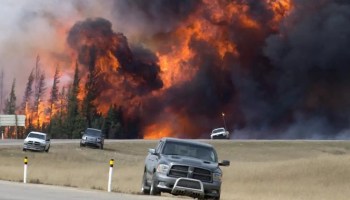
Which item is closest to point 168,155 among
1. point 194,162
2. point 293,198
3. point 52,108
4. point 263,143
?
point 194,162

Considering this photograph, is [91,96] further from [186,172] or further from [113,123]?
[186,172]

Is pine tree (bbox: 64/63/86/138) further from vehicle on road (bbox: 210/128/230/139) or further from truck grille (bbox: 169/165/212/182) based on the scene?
truck grille (bbox: 169/165/212/182)

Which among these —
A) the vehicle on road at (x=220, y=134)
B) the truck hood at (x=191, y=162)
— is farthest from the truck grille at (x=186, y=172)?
the vehicle on road at (x=220, y=134)

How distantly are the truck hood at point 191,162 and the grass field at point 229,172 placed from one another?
5.91 m

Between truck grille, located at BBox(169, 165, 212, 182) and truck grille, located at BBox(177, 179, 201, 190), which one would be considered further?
truck grille, located at BBox(169, 165, 212, 182)

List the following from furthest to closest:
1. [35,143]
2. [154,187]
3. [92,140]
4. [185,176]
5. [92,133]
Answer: [92,133] → [92,140] → [35,143] → [154,187] → [185,176]

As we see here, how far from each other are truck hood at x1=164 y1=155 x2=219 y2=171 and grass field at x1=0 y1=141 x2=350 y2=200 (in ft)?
19.4

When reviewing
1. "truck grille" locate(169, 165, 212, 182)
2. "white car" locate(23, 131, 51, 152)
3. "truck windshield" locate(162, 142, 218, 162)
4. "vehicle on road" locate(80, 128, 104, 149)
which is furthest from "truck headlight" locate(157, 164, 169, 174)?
"vehicle on road" locate(80, 128, 104, 149)

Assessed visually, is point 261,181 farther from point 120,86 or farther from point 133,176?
point 120,86

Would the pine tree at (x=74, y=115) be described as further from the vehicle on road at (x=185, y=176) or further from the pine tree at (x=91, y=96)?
the vehicle on road at (x=185, y=176)

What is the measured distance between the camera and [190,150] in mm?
24359

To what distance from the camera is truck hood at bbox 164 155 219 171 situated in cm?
2280

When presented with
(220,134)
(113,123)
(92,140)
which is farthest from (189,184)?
(113,123)

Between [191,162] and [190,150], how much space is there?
141 centimetres
